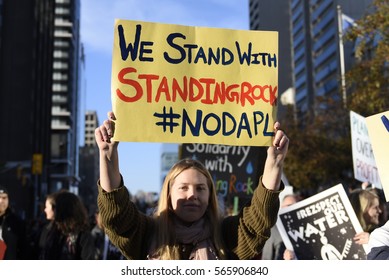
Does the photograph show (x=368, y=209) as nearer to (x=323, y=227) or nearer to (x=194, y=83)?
(x=323, y=227)

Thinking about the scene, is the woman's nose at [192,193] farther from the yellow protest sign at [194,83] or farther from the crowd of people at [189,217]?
the yellow protest sign at [194,83]

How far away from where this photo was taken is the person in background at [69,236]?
553 centimetres

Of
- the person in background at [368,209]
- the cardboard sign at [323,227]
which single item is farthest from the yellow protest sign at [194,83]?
the person in background at [368,209]

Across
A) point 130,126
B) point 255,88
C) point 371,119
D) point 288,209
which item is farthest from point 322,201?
point 130,126

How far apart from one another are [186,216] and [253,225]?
341 millimetres

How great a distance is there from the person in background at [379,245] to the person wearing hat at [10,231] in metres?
3.91

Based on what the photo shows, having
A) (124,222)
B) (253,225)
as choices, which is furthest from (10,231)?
(253,225)

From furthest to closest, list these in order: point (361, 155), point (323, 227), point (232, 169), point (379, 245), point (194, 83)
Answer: point (232, 169) < point (361, 155) < point (323, 227) < point (194, 83) < point (379, 245)

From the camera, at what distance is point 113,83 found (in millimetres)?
3160

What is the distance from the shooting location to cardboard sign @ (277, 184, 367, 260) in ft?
15.7

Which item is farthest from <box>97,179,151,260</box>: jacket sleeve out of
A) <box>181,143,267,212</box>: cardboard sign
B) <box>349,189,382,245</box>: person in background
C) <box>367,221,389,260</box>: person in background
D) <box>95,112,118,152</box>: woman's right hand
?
<box>181,143,267,212</box>: cardboard sign

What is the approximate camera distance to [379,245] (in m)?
3.04

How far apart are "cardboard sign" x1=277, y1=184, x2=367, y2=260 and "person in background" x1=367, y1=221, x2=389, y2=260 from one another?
63.5 inches

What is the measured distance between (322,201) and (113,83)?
2.43 metres
